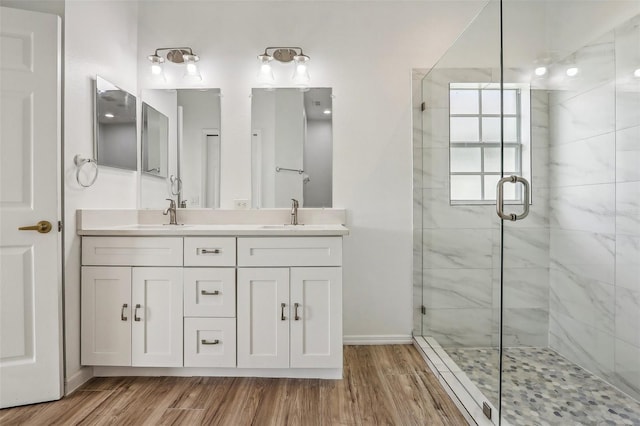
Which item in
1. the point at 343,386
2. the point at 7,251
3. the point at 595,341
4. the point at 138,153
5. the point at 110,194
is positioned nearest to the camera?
the point at 595,341

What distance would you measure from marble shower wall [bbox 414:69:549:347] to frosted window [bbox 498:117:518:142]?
7 centimetres

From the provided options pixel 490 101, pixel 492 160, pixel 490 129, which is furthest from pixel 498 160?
pixel 490 101

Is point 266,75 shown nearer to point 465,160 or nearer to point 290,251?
point 290,251

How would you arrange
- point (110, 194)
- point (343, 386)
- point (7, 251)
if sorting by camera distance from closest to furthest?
1. point (7, 251)
2. point (343, 386)
3. point (110, 194)

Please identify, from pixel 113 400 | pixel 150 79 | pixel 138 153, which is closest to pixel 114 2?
pixel 150 79

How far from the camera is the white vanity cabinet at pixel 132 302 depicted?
2023 millimetres

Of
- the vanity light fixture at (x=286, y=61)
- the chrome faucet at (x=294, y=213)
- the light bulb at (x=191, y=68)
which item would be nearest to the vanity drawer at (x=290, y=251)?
the chrome faucet at (x=294, y=213)

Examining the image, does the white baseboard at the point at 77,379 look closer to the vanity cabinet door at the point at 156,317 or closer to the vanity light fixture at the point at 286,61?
the vanity cabinet door at the point at 156,317

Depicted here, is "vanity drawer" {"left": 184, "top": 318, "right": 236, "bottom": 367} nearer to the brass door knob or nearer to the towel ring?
the brass door knob

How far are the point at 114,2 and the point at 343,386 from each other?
2.73 meters

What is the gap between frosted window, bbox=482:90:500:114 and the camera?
1736 mm

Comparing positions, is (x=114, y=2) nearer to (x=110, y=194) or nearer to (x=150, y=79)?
(x=150, y=79)

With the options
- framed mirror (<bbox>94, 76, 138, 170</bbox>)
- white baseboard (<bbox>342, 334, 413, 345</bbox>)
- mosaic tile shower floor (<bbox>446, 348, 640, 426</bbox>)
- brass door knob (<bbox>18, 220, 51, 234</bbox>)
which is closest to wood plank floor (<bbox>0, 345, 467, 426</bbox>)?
mosaic tile shower floor (<bbox>446, 348, 640, 426</bbox>)

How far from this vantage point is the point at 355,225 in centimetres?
262
